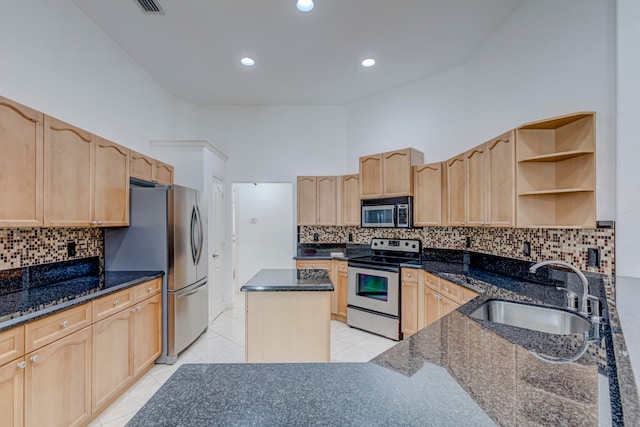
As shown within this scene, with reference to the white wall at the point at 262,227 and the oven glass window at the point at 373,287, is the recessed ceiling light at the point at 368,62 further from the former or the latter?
the oven glass window at the point at 373,287

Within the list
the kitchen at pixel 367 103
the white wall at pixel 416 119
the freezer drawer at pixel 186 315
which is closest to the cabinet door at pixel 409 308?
the kitchen at pixel 367 103

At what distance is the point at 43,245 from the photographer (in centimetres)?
236

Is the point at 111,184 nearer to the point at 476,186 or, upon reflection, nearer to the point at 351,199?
the point at 351,199

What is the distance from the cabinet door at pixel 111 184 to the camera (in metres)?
2.46

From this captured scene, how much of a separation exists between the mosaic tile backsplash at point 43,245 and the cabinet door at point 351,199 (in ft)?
9.74

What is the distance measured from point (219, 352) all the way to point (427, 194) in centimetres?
296

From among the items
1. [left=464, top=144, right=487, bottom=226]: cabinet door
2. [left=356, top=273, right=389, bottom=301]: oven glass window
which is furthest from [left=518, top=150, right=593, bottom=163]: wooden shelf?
[left=356, top=273, right=389, bottom=301]: oven glass window

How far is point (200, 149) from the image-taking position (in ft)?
12.5

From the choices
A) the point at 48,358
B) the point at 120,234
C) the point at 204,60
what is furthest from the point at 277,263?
the point at 48,358

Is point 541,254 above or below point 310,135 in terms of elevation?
below

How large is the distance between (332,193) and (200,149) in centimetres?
193

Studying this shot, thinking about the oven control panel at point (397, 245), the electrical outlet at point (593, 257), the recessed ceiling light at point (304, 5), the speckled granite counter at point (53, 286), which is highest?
the recessed ceiling light at point (304, 5)

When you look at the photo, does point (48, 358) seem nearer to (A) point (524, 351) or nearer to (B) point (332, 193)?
(A) point (524, 351)

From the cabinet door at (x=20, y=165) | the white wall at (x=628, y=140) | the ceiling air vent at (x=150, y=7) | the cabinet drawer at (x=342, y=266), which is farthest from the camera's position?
the cabinet drawer at (x=342, y=266)
